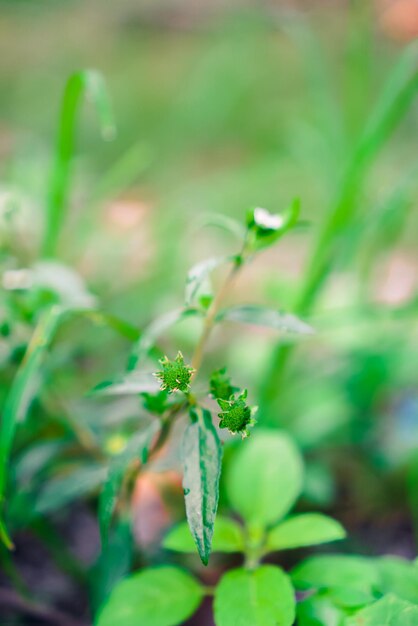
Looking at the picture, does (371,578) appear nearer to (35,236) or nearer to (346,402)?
(346,402)

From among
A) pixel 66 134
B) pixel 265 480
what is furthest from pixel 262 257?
pixel 265 480

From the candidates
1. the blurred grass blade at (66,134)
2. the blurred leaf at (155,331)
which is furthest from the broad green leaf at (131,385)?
the blurred grass blade at (66,134)

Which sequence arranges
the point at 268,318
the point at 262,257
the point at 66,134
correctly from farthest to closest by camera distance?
the point at 262,257 → the point at 66,134 → the point at 268,318

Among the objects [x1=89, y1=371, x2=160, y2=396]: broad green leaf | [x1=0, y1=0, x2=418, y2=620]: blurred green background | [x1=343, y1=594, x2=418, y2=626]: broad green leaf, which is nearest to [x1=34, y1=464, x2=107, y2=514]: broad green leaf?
[x1=0, y1=0, x2=418, y2=620]: blurred green background

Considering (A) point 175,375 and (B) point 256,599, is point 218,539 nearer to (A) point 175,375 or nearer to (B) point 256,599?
(B) point 256,599

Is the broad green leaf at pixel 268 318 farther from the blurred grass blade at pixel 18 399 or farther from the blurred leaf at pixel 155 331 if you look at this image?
the blurred grass blade at pixel 18 399
